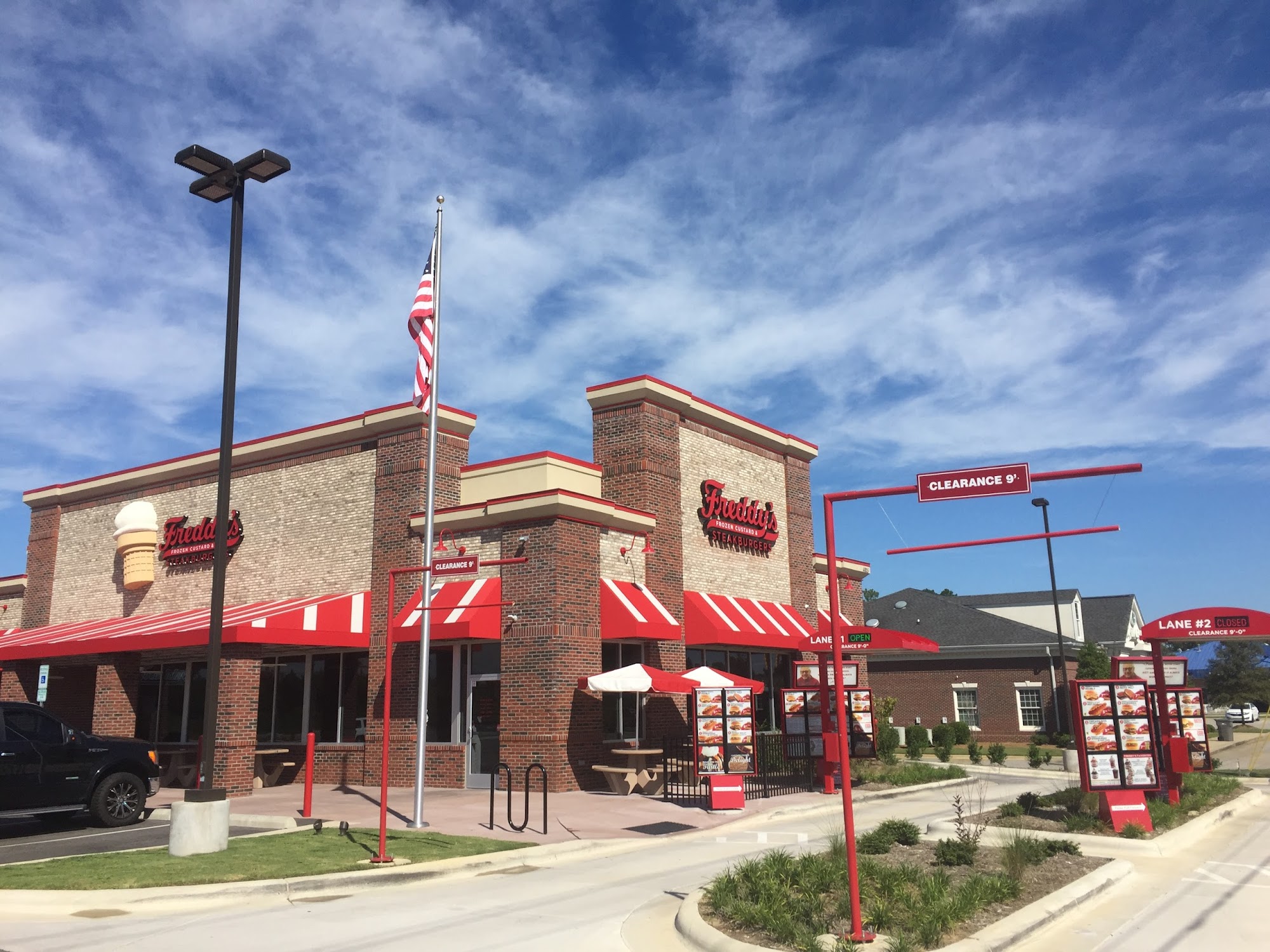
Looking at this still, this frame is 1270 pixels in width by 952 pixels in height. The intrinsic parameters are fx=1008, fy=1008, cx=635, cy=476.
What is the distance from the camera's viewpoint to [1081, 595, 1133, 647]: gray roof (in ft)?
169

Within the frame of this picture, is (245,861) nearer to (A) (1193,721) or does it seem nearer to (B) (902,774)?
(B) (902,774)

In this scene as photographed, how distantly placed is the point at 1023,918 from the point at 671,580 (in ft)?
54.6

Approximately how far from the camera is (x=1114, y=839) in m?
13.7

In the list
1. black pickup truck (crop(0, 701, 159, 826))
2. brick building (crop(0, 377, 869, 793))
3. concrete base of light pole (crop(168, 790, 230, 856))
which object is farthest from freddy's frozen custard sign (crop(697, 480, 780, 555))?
concrete base of light pole (crop(168, 790, 230, 856))

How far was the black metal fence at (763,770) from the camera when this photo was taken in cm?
2100

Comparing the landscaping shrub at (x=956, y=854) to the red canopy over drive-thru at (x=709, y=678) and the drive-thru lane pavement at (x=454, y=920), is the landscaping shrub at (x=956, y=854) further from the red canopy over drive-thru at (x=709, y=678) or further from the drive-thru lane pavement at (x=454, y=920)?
the red canopy over drive-thru at (x=709, y=678)

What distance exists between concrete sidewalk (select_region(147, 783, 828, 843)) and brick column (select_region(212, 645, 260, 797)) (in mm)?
558

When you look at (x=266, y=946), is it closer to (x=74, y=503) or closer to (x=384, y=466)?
(x=384, y=466)

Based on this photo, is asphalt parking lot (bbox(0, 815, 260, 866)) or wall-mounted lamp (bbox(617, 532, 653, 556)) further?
wall-mounted lamp (bbox(617, 532, 653, 556))

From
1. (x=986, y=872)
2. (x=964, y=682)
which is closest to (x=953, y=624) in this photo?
(x=964, y=682)

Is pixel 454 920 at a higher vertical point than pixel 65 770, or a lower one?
lower

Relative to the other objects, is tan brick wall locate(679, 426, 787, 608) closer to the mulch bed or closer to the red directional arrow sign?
the mulch bed

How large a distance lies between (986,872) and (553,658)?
11853mm

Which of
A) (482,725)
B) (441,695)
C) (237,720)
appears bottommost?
(482,725)
